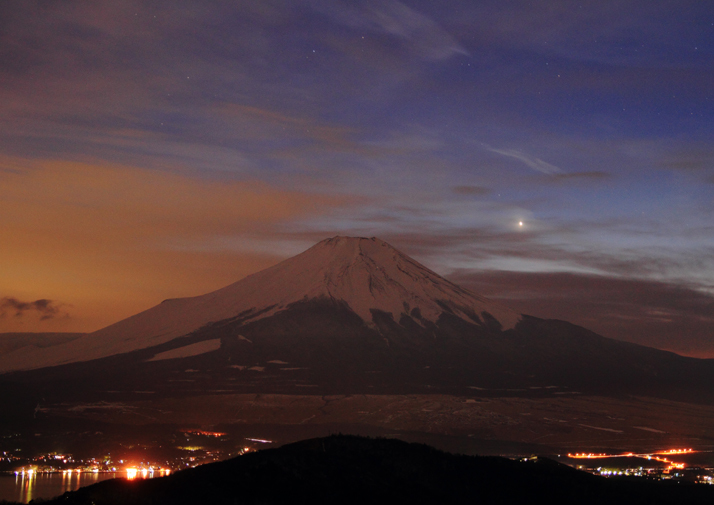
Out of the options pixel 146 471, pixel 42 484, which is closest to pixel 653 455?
pixel 146 471

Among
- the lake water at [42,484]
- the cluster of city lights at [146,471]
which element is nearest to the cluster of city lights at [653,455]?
the cluster of city lights at [146,471]

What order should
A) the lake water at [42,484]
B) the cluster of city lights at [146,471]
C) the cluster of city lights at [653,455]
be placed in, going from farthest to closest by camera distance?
the cluster of city lights at [653,455] < the cluster of city lights at [146,471] < the lake water at [42,484]

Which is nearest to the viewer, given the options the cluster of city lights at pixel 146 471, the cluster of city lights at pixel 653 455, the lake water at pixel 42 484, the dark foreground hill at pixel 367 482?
the dark foreground hill at pixel 367 482

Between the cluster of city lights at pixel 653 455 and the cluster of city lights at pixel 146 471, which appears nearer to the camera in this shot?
the cluster of city lights at pixel 146 471

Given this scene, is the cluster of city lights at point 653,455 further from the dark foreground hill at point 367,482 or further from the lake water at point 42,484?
the lake water at point 42,484

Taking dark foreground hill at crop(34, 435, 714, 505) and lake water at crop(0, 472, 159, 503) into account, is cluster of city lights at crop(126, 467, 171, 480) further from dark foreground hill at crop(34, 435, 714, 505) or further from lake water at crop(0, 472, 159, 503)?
dark foreground hill at crop(34, 435, 714, 505)

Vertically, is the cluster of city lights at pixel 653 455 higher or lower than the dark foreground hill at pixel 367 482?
lower

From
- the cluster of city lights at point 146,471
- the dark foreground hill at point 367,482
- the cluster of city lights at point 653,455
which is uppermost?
the dark foreground hill at point 367,482

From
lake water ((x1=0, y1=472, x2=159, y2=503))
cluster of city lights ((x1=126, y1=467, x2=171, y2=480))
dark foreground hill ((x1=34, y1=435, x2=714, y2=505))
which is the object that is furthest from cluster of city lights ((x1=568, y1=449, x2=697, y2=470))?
lake water ((x1=0, y1=472, x2=159, y2=503))
